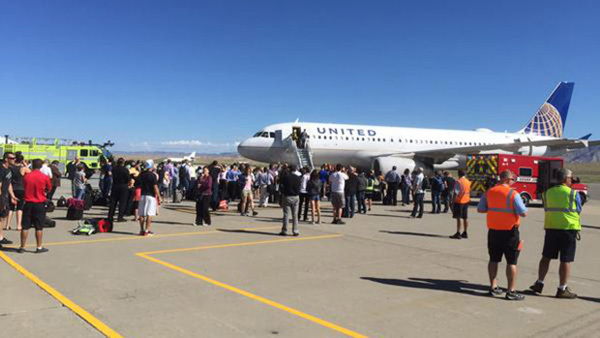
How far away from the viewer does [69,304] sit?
17.1ft

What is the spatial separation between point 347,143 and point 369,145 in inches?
59.4

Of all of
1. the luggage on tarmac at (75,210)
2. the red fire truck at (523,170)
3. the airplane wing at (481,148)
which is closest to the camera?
the luggage on tarmac at (75,210)

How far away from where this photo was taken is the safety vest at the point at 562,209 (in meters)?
6.08

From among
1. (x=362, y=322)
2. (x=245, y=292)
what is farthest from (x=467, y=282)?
(x=245, y=292)

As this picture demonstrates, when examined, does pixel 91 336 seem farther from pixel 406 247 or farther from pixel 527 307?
pixel 406 247

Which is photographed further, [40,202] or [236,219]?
[236,219]

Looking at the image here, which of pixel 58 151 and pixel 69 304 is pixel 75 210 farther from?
pixel 58 151

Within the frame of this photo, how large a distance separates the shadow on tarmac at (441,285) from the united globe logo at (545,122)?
34.7 metres

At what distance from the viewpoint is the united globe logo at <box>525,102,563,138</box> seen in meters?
36.7

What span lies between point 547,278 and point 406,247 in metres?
2.96

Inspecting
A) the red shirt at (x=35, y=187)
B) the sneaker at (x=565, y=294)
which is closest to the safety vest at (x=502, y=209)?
the sneaker at (x=565, y=294)

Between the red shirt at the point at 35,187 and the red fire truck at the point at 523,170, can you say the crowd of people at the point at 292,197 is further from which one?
the red fire truck at the point at 523,170

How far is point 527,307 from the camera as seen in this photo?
18.5 ft

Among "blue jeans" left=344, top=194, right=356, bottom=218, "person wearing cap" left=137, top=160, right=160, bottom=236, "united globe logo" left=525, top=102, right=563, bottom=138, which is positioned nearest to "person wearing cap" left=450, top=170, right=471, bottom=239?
"blue jeans" left=344, top=194, right=356, bottom=218
